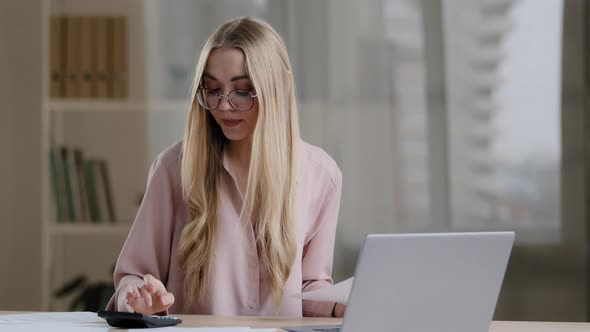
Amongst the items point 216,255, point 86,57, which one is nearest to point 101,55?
point 86,57

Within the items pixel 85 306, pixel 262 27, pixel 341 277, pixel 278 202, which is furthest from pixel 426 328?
pixel 85 306

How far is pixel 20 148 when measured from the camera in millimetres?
3812

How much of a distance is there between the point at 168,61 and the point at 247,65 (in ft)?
6.96

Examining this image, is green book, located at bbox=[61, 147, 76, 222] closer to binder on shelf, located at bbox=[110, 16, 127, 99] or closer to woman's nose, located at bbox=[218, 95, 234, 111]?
binder on shelf, located at bbox=[110, 16, 127, 99]

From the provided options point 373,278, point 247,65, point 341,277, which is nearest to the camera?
point 373,278

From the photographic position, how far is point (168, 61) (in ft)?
12.5

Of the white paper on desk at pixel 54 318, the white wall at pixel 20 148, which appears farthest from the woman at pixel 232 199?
the white wall at pixel 20 148

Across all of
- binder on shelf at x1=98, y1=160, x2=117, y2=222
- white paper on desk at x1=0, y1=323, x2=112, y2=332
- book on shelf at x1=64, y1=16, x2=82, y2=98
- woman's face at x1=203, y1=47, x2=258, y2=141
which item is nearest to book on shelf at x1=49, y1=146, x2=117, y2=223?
binder on shelf at x1=98, y1=160, x2=117, y2=222

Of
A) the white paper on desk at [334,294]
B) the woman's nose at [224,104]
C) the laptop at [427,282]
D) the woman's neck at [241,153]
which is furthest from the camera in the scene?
the woman's neck at [241,153]

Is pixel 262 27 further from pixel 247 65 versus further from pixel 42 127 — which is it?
pixel 42 127

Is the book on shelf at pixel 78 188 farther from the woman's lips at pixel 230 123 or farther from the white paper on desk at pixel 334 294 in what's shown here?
the white paper on desk at pixel 334 294

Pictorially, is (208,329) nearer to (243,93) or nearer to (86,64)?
(243,93)

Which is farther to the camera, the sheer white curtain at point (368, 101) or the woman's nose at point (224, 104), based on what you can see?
the sheer white curtain at point (368, 101)

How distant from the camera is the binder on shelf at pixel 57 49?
372cm
